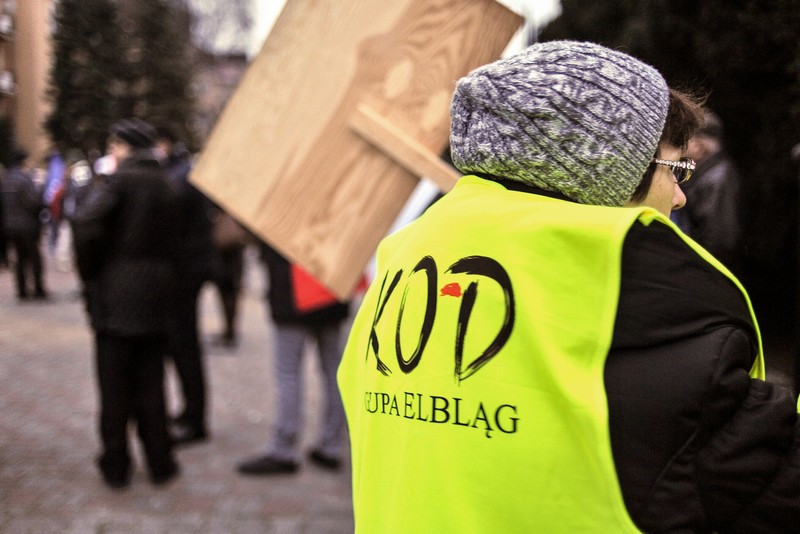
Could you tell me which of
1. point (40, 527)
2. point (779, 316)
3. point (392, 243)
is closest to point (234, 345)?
point (40, 527)

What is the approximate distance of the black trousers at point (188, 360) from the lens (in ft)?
17.9

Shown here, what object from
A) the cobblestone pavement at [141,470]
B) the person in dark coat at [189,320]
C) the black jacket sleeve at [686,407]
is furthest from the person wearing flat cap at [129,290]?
the black jacket sleeve at [686,407]

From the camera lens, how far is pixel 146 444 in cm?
467

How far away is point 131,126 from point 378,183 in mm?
2721

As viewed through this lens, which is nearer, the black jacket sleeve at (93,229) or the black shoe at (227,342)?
the black jacket sleeve at (93,229)

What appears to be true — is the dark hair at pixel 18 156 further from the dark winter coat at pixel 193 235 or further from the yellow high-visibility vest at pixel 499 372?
the yellow high-visibility vest at pixel 499 372

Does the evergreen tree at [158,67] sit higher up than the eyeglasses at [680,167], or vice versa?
the eyeglasses at [680,167]

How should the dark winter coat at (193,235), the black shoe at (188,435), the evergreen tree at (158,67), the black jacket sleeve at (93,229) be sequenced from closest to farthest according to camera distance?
the black jacket sleeve at (93,229) < the black shoe at (188,435) < the dark winter coat at (193,235) < the evergreen tree at (158,67)

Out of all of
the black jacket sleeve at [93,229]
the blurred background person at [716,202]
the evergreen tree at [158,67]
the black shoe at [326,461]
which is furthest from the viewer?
the evergreen tree at [158,67]

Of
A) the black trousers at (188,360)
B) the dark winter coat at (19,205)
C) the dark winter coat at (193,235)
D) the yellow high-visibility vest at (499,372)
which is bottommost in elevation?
the dark winter coat at (19,205)

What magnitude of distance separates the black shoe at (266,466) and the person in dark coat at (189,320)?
29.1 inches

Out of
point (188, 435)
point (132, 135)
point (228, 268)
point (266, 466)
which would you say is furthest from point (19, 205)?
point (266, 466)

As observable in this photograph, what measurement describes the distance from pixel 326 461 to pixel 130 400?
1198 millimetres

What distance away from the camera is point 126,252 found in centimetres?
446
